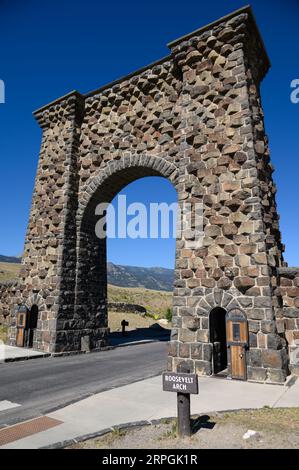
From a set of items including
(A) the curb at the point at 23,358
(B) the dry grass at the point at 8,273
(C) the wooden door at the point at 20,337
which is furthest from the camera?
(B) the dry grass at the point at 8,273

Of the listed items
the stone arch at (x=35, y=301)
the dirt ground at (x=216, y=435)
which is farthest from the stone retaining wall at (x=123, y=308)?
the dirt ground at (x=216, y=435)

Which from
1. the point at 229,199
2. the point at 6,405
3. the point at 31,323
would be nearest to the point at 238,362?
the point at 229,199

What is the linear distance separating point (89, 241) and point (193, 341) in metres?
6.58

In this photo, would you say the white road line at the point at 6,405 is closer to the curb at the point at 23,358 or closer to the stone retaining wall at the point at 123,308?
the curb at the point at 23,358

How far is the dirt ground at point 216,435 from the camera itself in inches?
158

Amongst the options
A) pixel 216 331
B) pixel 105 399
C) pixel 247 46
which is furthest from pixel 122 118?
pixel 105 399

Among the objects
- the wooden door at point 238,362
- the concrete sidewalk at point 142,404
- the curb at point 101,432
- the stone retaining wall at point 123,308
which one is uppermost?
the stone retaining wall at point 123,308

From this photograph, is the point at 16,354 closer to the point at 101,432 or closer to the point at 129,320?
the point at 101,432

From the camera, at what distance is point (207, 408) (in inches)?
216

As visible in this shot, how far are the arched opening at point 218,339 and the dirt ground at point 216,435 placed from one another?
371cm

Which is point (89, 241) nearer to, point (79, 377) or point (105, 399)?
point (79, 377)

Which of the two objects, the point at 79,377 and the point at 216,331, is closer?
the point at 79,377

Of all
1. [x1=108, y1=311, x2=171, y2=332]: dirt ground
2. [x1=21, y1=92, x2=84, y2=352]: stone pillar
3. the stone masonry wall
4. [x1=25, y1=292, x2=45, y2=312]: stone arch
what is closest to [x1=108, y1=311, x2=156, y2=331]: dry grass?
[x1=108, y1=311, x2=171, y2=332]: dirt ground

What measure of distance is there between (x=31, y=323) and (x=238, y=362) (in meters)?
8.35
